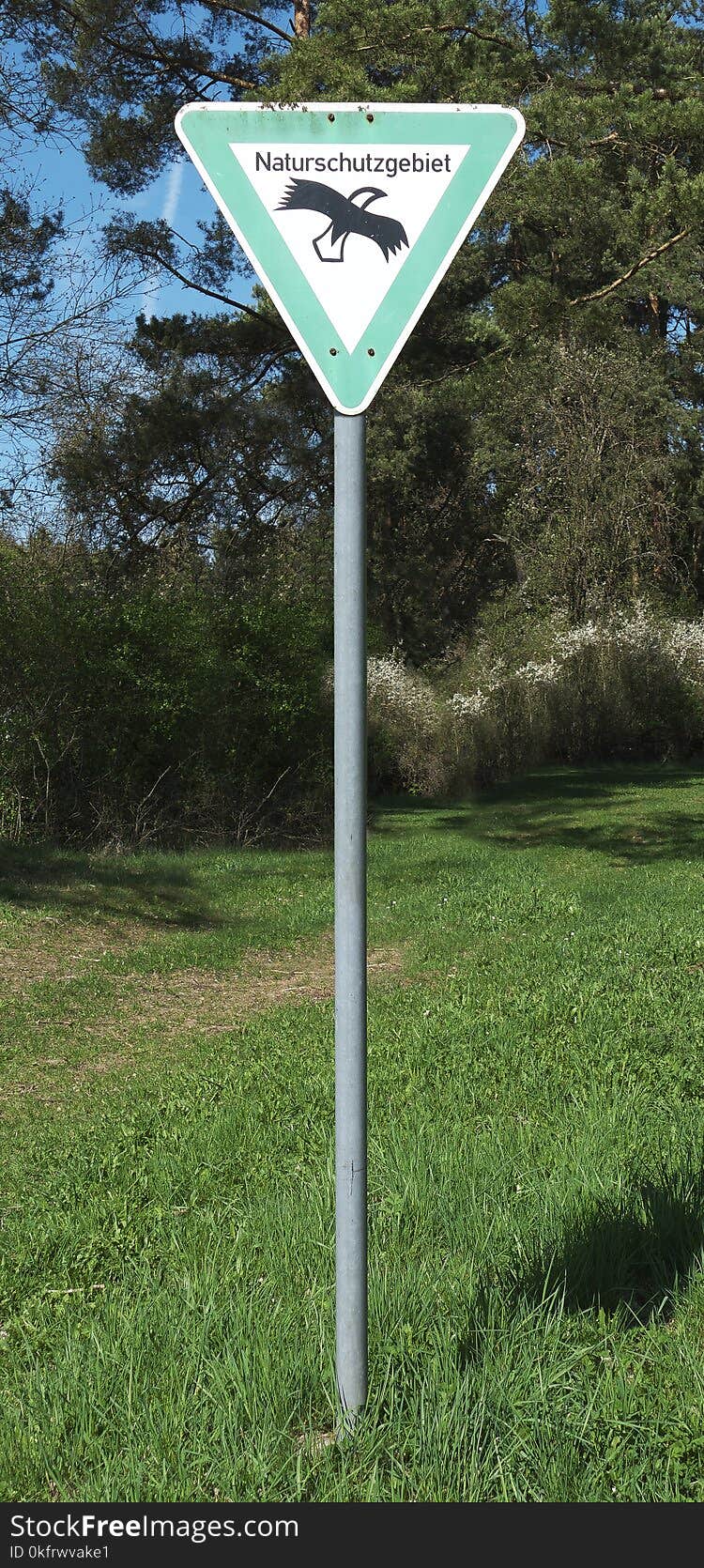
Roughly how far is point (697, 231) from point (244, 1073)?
36.4ft

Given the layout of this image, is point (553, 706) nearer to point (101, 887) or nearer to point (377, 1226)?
point (101, 887)

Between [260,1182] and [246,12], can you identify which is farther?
[246,12]

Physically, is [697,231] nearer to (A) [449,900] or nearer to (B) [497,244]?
(A) [449,900]

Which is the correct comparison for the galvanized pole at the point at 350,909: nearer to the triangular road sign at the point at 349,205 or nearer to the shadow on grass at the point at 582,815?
the triangular road sign at the point at 349,205

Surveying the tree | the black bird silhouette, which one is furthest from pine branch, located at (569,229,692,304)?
the black bird silhouette

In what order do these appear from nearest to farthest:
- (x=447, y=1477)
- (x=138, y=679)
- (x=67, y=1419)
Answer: (x=447, y=1477)
(x=67, y=1419)
(x=138, y=679)

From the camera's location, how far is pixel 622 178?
1388 cm

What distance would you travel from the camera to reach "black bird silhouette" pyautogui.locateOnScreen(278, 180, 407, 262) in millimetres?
2393

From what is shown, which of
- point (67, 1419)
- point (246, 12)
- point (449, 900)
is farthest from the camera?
point (246, 12)

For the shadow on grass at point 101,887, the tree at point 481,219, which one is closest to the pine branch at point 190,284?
the tree at point 481,219

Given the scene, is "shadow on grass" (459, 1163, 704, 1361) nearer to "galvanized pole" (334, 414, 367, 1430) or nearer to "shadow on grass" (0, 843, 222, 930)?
"galvanized pole" (334, 414, 367, 1430)

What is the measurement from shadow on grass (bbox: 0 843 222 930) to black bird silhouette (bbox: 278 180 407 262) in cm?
831

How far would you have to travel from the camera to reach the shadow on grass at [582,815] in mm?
15344

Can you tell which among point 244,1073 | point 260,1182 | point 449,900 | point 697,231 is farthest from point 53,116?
point 260,1182
